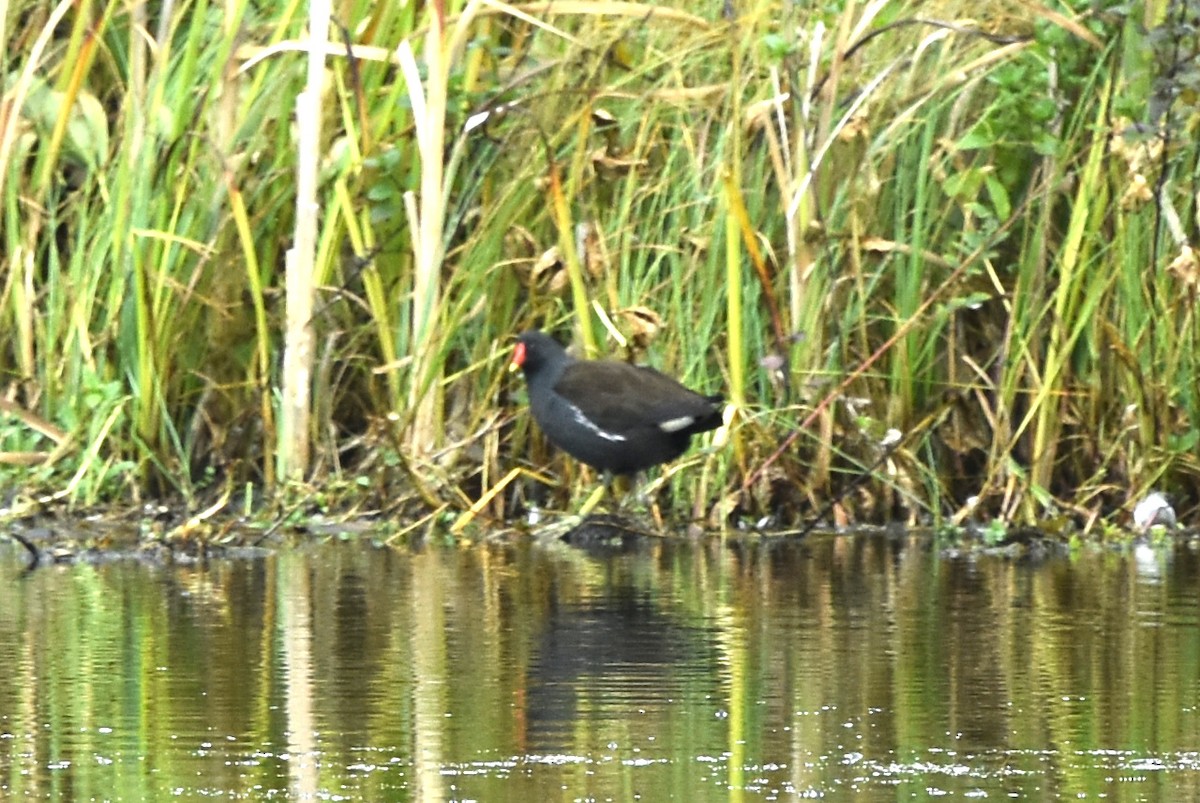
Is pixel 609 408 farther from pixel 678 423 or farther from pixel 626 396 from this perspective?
pixel 678 423

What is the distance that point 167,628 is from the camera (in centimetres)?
610

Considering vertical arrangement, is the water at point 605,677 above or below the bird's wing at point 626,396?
below

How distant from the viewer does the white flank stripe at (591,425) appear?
8.21m

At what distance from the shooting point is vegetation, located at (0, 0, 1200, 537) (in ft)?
27.3

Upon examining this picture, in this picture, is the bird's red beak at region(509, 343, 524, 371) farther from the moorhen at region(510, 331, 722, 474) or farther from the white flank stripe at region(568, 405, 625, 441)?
the white flank stripe at region(568, 405, 625, 441)

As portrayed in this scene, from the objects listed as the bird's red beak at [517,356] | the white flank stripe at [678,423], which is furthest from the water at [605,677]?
the bird's red beak at [517,356]

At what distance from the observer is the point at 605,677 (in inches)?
209

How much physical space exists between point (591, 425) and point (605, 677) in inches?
118

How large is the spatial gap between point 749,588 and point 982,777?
2.76m

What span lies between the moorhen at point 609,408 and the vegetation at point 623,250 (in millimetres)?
163

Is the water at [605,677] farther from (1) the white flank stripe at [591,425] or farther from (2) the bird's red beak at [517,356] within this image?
(2) the bird's red beak at [517,356]

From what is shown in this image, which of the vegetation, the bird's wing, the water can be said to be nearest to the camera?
the water

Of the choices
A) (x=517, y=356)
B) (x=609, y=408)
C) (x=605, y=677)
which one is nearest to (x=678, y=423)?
(x=609, y=408)

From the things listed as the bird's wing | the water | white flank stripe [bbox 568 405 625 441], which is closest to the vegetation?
the bird's wing
